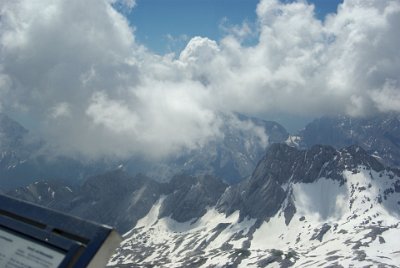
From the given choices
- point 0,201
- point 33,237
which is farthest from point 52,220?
point 0,201

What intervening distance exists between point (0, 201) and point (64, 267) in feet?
8.82

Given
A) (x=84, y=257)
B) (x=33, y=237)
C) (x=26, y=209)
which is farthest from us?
(x=26, y=209)

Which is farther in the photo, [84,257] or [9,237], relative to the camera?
[9,237]

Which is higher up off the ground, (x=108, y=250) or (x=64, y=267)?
(x=108, y=250)

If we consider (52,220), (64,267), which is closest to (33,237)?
(52,220)

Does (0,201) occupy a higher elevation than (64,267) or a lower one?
higher

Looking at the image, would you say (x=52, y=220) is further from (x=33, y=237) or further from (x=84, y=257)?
(x=84, y=257)

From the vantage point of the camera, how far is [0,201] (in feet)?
34.2

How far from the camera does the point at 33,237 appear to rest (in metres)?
9.29

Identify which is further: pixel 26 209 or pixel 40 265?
pixel 26 209

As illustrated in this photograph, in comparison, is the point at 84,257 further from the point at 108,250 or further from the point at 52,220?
the point at 52,220

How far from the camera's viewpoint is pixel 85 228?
9023 mm

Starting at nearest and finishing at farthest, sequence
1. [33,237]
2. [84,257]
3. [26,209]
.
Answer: [84,257] → [33,237] → [26,209]

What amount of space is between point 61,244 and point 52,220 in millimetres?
636
